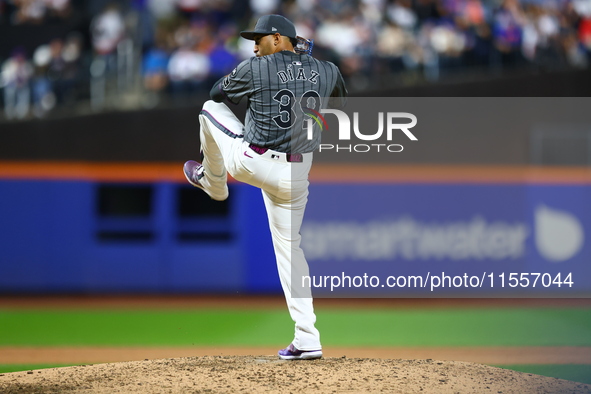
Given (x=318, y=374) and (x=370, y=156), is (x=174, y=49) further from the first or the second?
(x=318, y=374)

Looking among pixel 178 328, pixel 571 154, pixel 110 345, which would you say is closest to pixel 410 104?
pixel 571 154

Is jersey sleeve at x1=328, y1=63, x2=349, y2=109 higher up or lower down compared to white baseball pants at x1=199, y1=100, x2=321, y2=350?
higher up

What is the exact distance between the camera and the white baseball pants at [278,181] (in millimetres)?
4598

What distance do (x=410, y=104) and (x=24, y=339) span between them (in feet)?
17.0

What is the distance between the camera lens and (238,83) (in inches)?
178

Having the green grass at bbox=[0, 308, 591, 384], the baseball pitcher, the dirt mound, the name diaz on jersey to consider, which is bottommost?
the green grass at bbox=[0, 308, 591, 384]

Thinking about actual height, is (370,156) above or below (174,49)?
below

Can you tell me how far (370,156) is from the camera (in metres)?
9.64

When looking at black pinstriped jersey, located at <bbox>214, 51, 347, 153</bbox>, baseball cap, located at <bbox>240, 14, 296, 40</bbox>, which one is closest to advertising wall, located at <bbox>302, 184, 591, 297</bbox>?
black pinstriped jersey, located at <bbox>214, 51, 347, 153</bbox>

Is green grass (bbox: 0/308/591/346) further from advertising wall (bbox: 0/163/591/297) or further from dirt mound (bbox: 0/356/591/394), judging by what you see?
dirt mound (bbox: 0/356/591/394)

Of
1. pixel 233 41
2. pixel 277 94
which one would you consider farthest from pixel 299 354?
pixel 233 41

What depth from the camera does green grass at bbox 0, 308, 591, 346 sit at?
7027 mm

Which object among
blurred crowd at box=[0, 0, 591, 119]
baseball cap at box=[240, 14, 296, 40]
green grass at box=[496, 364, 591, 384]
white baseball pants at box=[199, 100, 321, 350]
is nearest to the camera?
baseball cap at box=[240, 14, 296, 40]

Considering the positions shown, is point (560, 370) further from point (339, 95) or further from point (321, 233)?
point (321, 233)
